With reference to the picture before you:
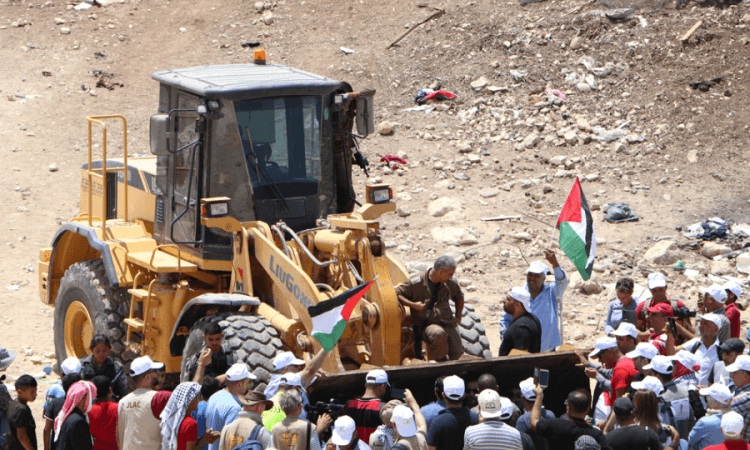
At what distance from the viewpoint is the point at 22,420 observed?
598cm

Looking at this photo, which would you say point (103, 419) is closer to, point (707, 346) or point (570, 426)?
point (570, 426)

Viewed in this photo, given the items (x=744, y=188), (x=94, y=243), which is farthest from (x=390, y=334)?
(x=744, y=188)

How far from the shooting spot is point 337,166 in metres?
8.88

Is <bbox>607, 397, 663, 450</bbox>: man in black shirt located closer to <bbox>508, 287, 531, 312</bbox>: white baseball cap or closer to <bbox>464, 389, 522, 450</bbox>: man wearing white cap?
<bbox>464, 389, 522, 450</bbox>: man wearing white cap

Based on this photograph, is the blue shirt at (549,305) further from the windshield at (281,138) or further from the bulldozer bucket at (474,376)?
the windshield at (281,138)

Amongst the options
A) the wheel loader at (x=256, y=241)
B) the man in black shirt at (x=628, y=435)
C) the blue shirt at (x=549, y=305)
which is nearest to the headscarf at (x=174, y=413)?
the wheel loader at (x=256, y=241)

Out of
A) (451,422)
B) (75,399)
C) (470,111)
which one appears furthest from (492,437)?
(470,111)

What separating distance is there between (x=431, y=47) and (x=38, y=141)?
9254mm

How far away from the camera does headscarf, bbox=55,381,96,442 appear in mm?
5824

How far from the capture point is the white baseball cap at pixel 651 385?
5750 mm

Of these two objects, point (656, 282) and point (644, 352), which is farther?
point (656, 282)

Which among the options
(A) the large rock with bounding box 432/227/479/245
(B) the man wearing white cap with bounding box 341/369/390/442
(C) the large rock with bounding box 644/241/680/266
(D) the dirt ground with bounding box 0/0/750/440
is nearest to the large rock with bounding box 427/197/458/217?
(D) the dirt ground with bounding box 0/0/750/440

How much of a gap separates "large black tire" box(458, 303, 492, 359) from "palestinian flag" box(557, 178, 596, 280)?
106 centimetres

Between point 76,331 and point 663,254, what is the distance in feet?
27.0
